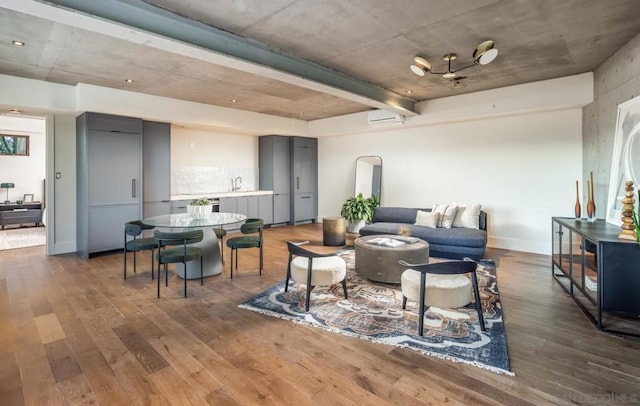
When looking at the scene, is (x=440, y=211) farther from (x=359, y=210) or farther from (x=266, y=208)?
(x=266, y=208)

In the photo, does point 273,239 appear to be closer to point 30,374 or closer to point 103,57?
point 103,57

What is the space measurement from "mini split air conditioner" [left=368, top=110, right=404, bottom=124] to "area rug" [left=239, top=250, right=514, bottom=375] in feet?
12.5

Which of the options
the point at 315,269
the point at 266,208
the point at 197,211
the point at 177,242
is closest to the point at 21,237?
the point at 266,208

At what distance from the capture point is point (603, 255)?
9.14 feet

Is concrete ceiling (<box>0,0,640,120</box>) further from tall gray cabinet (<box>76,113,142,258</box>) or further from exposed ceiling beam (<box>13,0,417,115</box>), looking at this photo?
tall gray cabinet (<box>76,113,142,258</box>)

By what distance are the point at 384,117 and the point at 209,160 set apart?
4156 millimetres

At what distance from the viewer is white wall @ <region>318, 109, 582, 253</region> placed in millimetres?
5371

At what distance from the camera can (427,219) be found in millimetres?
5703

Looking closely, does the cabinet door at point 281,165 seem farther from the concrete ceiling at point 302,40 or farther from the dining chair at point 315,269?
the dining chair at point 315,269

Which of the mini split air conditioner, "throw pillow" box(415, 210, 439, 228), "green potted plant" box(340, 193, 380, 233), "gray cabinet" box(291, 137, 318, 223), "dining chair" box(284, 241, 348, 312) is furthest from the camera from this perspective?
"gray cabinet" box(291, 137, 318, 223)

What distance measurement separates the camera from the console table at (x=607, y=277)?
273 cm

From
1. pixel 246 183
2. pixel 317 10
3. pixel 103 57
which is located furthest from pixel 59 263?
pixel 317 10

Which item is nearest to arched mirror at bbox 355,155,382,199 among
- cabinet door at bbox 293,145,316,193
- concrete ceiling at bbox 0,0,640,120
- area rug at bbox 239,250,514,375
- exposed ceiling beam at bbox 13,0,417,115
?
cabinet door at bbox 293,145,316,193

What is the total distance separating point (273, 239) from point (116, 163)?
3.12 metres
